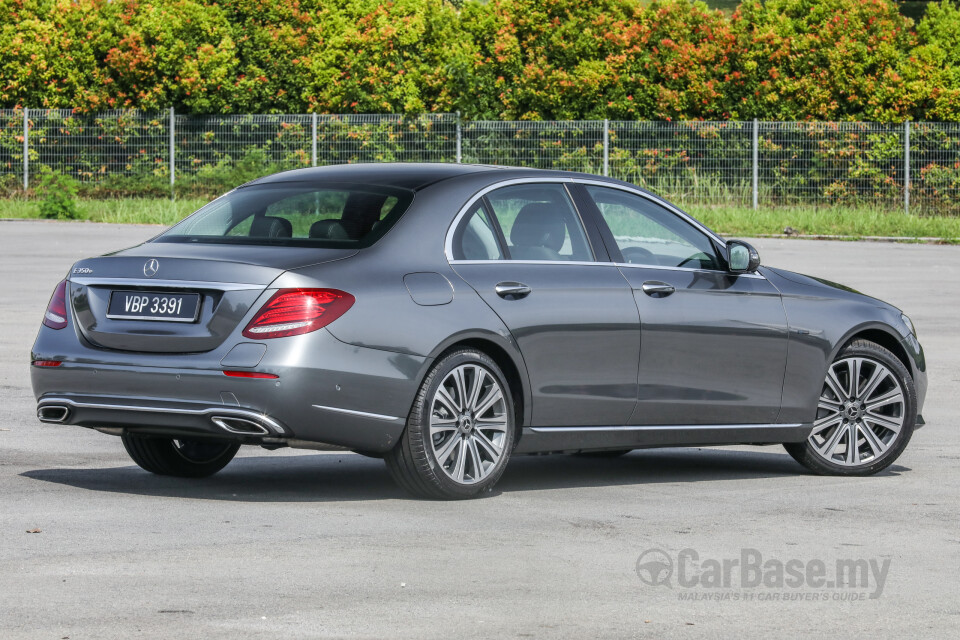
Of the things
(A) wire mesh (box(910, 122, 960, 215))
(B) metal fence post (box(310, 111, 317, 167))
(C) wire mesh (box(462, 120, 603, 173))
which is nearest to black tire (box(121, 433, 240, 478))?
(C) wire mesh (box(462, 120, 603, 173))

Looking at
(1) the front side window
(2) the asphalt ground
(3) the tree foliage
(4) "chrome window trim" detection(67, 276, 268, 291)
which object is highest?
(3) the tree foliage

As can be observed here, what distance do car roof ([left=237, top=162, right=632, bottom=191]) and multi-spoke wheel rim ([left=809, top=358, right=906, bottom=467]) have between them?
179 centimetres

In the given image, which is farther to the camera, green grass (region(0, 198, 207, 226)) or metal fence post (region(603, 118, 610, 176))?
metal fence post (region(603, 118, 610, 176))

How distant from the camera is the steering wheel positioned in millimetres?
9035

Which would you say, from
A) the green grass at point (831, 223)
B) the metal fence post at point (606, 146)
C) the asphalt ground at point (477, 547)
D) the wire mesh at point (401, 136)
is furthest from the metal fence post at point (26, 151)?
the asphalt ground at point (477, 547)

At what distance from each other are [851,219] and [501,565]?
2785 cm

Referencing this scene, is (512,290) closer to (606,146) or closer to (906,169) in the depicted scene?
(906,169)

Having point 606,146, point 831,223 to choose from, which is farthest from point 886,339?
point 606,146

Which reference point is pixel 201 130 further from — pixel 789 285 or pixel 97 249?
pixel 789 285

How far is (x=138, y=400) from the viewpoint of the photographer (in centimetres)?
782

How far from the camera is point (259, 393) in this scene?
762cm

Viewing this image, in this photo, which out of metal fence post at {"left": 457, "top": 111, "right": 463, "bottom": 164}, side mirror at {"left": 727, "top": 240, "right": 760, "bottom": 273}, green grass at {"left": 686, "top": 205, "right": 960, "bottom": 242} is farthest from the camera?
metal fence post at {"left": 457, "top": 111, "right": 463, "bottom": 164}

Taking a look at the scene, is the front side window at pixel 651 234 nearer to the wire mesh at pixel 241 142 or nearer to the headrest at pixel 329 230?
the headrest at pixel 329 230

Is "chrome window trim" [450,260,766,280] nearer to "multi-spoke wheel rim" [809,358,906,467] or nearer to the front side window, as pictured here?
the front side window
